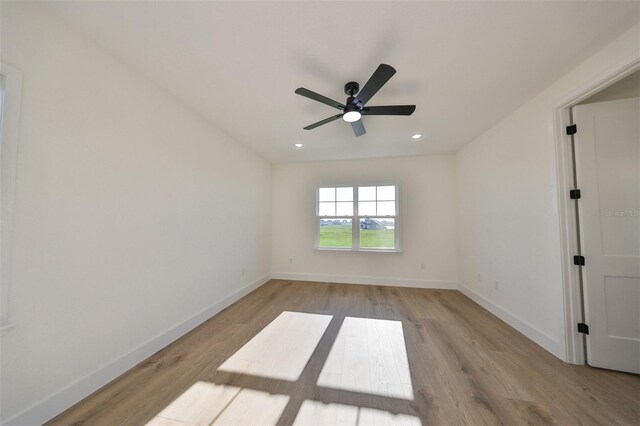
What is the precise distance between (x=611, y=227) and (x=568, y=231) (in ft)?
0.83

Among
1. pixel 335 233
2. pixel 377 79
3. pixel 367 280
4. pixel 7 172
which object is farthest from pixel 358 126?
pixel 367 280

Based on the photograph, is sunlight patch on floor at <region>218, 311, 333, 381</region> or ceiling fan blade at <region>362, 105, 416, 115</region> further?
ceiling fan blade at <region>362, 105, 416, 115</region>

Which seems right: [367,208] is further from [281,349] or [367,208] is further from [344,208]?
[281,349]

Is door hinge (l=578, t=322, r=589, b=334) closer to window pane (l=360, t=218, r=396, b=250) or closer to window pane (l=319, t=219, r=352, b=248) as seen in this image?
window pane (l=360, t=218, r=396, b=250)

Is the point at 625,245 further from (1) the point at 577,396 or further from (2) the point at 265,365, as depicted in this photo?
(2) the point at 265,365

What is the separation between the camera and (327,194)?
4574 millimetres

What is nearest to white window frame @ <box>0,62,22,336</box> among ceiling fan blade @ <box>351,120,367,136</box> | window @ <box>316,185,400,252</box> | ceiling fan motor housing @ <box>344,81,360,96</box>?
ceiling fan motor housing @ <box>344,81,360,96</box>

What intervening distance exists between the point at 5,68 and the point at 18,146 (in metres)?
0.42

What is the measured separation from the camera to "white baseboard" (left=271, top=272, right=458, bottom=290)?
397 centimetres

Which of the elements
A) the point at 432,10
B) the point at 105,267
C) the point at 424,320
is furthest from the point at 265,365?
the point at 432,10

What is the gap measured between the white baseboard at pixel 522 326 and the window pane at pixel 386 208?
6.14ft

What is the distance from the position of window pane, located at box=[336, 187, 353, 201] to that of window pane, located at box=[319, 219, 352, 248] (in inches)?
18.6

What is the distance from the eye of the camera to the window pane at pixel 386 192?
4.27 metres

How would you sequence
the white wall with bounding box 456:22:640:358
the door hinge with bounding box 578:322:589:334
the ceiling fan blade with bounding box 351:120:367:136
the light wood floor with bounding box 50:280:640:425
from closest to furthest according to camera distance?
the light wood floor with bounding box 50:280:640:425, the door hinge with bounding box 578:322:589:334, the white wall with bounding box 456:22:640:358, the ceiling fan blade with bounding box 351:120:367:136
